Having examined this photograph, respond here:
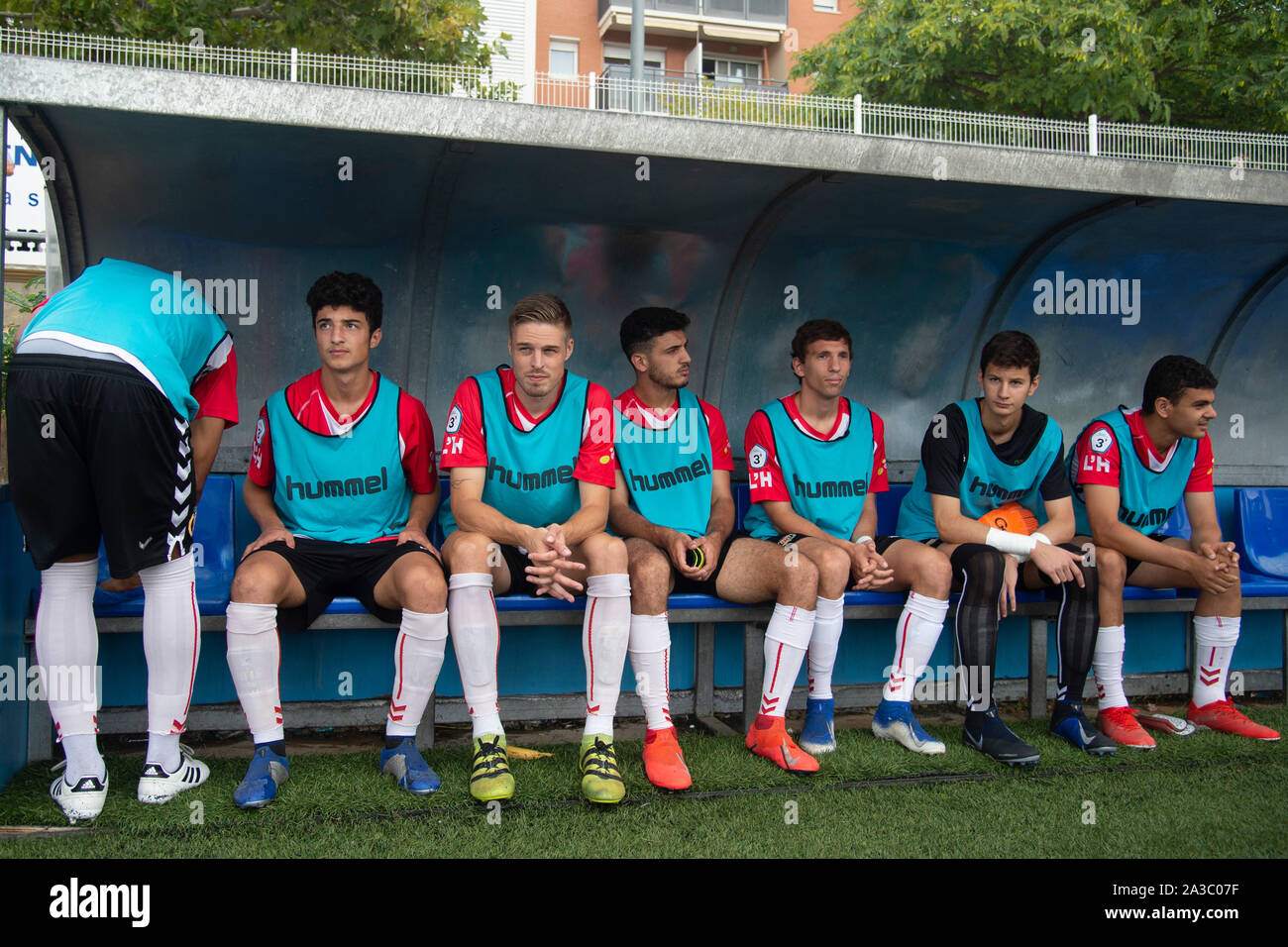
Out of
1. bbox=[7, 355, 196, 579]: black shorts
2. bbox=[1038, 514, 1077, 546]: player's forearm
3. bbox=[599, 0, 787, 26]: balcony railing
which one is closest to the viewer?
bbox=[7, 355, 196, 579]: black shorts

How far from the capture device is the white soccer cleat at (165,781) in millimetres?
2723

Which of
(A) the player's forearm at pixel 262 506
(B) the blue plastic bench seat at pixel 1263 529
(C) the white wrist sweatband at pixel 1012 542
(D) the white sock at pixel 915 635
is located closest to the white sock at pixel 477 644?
(A) the player's forearm at pixel 262 506

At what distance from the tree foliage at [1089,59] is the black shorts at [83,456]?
14444 mm

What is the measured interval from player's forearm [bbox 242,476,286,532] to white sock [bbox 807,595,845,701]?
1.88 meters

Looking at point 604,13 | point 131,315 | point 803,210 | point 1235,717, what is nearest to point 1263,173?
point 803,210

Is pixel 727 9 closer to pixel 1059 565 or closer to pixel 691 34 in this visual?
pixel 691 34

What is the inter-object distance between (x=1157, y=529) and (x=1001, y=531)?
95 centimetres

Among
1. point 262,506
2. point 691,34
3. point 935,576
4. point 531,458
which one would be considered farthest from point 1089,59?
point 691,34

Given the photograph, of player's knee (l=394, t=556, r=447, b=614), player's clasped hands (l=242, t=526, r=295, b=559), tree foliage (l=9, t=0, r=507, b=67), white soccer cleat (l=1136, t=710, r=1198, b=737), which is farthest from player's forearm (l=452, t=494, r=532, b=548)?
tree foliage (l=9, t=0, r=507, b=67)

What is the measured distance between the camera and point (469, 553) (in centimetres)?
298

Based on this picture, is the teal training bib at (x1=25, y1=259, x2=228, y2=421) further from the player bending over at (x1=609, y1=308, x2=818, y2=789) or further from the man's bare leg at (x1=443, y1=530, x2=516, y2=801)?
the player bending over at (x1=609, y1=308, x2=818, y2=789)

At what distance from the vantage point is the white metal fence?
3131mm
